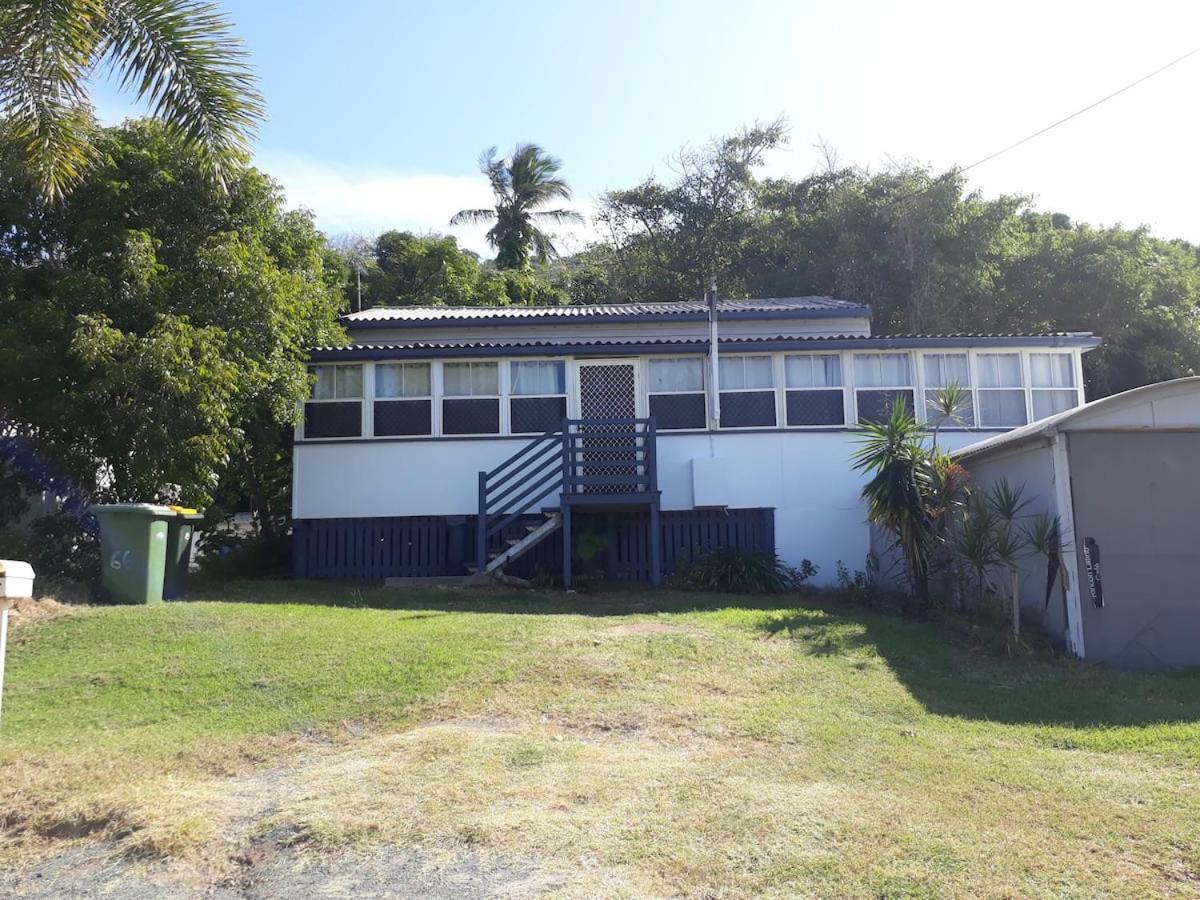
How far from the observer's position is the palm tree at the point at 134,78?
34.1 feet

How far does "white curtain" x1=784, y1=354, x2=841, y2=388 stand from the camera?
16.5m

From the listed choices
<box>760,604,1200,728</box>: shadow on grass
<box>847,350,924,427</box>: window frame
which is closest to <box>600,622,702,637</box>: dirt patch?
<box>760,604,1200,728</box>: shadow on grass

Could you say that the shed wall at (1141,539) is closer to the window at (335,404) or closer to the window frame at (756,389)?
the window frame at (756,389)

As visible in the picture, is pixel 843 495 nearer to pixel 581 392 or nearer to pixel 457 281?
pixel 581 392

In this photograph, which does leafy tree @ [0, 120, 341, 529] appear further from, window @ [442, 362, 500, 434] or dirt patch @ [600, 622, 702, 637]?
dirt patch @ [600, 622, 702, 637]

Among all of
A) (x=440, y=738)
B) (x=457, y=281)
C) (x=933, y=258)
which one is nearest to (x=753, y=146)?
(x=933, y=258)

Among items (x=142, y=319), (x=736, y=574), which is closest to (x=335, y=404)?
(x=142, y=319)

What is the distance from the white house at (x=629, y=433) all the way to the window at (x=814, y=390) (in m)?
0.02

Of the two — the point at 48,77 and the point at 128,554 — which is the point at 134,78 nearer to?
the point at 48,77

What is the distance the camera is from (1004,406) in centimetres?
1666

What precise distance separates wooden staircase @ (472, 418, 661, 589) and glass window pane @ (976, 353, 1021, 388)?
577cm

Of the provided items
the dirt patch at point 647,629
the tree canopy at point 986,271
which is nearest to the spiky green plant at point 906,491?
the dirt patch at point 647,629

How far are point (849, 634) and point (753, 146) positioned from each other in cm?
2542

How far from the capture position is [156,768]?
6.49 m
